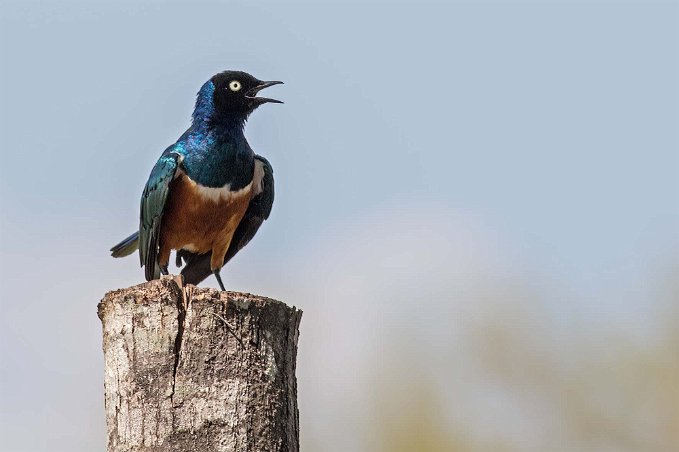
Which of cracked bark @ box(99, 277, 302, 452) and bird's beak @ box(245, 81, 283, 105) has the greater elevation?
bird's beak @ box(245, 81, 283, 105)

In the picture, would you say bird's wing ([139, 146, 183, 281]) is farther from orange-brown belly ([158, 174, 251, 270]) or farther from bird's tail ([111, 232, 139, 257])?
bird's tail ([111, 232, 139, 257])

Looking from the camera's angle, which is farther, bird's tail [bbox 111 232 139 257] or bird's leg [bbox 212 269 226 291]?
bird's tail [bbox 111 232 139 257]

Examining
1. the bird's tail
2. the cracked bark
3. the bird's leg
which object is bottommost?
the cracked bark

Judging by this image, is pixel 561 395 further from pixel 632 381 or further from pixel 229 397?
pixel 229 397

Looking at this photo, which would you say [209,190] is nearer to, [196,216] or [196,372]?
[196,216]

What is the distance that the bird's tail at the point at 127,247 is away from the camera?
8.72 meters

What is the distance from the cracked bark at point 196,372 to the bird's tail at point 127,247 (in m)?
3.68

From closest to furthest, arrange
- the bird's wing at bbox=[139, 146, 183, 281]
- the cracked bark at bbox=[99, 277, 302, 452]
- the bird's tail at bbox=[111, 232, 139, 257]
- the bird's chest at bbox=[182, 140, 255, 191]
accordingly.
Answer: the cracked bark at bbox=[99, 277, 302, 452]
the bird's wing at bbox=[139, 146, 183, 281]
the bird's chest at bbox=[182, 140, 255, 191]
the bird's tail at bbox=[111, 232, 139, 257]

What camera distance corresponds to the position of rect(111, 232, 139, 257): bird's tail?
872 cm

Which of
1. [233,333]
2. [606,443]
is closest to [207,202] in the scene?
[233,333]

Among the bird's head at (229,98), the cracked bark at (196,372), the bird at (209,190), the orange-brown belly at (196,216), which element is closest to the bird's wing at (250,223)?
the bird at (209,190)

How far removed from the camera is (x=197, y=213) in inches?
315

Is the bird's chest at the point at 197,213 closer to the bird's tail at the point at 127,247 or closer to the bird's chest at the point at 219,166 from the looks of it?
the bird's chest at the point at 219,166

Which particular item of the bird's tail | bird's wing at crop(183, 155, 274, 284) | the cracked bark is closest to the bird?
bird's wing at crop(183, 155, 274, 284)
